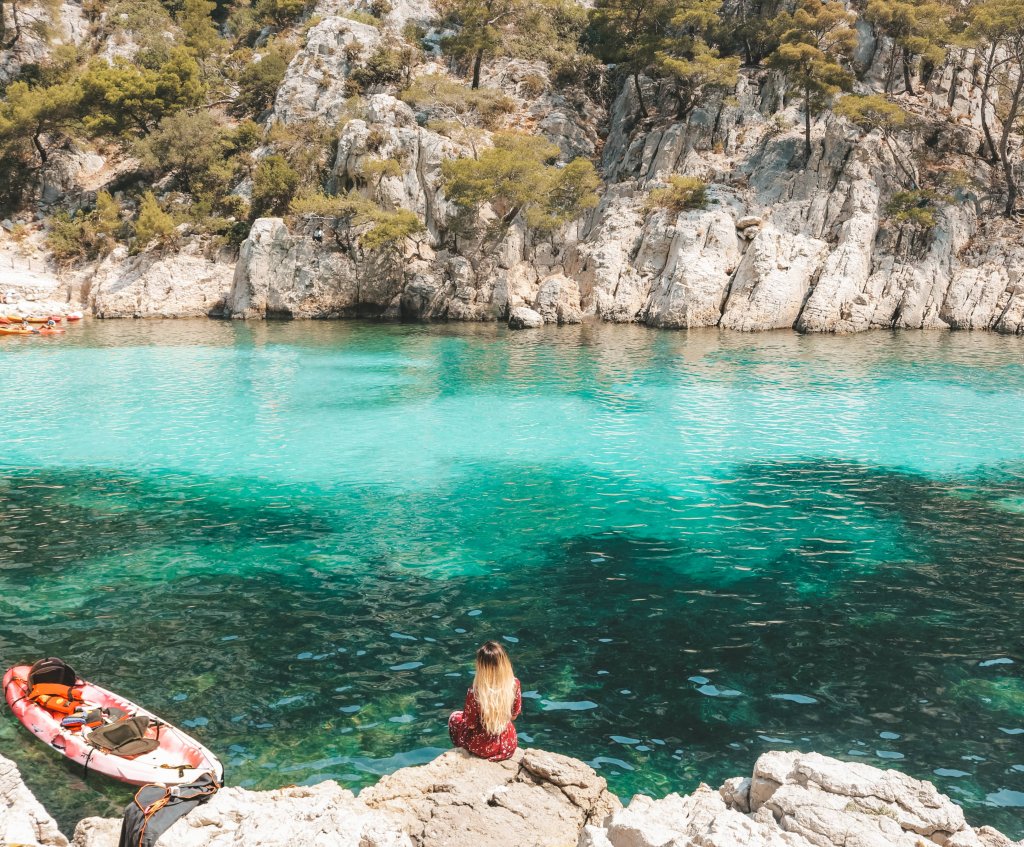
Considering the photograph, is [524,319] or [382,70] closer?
[524,319]

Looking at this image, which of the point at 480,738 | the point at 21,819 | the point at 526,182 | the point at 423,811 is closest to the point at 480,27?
the point at 526,182

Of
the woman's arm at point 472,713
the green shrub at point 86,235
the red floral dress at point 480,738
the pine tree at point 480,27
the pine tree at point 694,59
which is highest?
the pine tree at point 480,27

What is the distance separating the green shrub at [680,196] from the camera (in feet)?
175

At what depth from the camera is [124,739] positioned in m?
8.53

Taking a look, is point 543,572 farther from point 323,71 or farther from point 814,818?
point 323,71

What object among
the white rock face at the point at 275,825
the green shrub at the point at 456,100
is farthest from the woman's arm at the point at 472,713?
the green shrub at the point at 456,100

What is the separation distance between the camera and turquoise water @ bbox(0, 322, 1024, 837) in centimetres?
901

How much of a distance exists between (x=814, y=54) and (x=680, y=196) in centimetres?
1290

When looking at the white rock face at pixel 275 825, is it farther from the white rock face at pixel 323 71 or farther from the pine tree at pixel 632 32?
the white rock face at pixel 323 71

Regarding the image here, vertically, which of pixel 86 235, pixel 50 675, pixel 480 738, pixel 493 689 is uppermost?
pixel 86 235

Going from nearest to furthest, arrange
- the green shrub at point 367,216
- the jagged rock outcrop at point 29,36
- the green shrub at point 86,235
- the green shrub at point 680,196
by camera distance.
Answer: the green shrub at point 680,196, the green shrub at point 367,216, the green shrub at point 86,235, the jagged rock outcrop at point 29,36

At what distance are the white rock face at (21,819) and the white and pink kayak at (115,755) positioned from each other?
4.59 ft

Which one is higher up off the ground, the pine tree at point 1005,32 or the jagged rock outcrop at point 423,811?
the pine tree at point 1005,32

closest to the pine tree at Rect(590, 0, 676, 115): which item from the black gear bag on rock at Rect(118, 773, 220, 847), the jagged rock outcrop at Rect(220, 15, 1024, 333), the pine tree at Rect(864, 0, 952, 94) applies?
the jagged rock outcrop at Rect(220, 15, 1024, 333)
